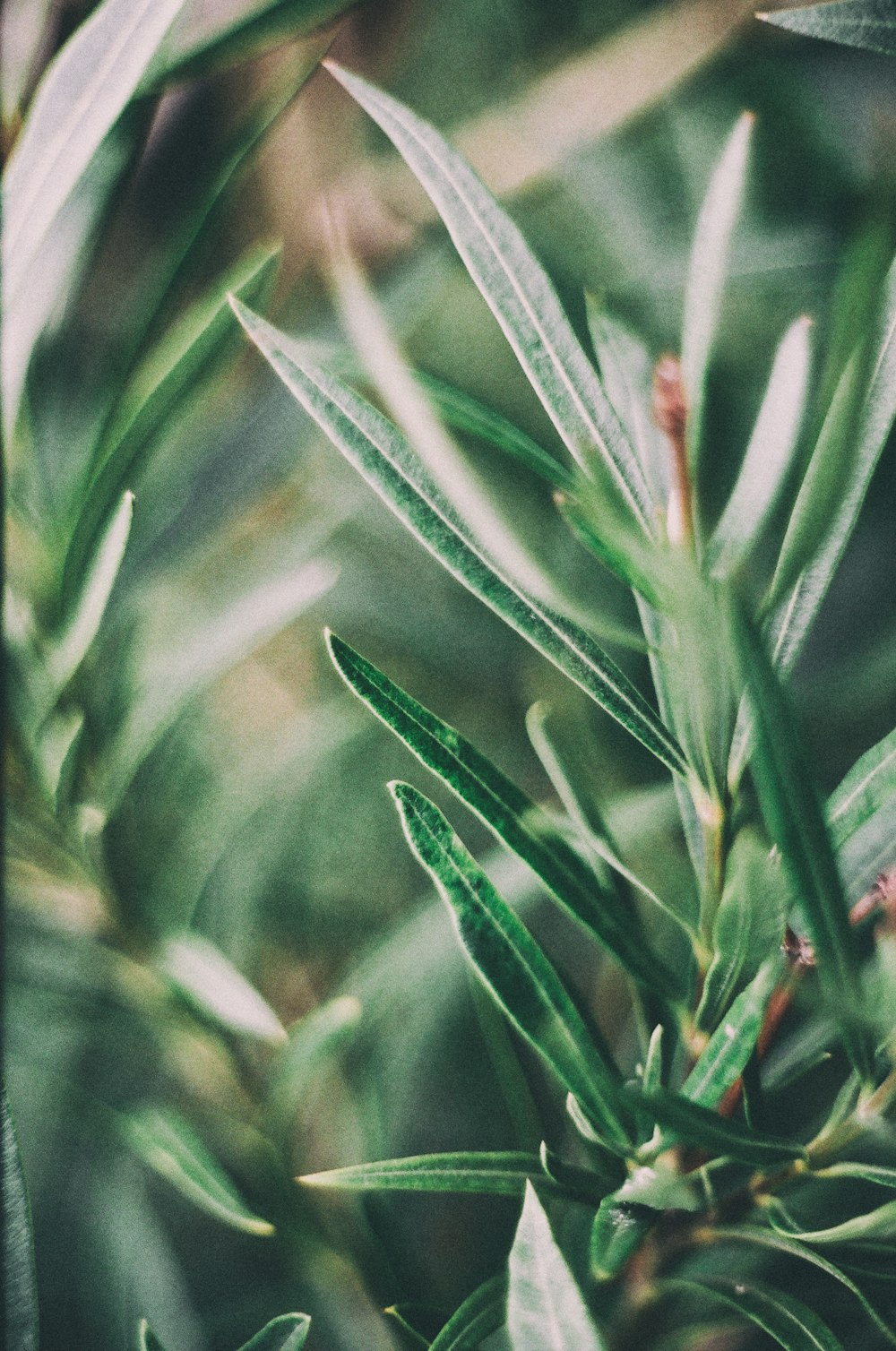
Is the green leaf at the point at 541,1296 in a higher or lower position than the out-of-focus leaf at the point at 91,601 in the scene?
lower

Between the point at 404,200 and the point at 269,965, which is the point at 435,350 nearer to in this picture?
the point at 404,200

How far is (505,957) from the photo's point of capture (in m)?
0.31

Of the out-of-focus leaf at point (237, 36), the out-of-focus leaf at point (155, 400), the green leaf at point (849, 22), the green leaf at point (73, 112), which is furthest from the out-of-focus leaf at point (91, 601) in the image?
the green leaf at point (849, 22)

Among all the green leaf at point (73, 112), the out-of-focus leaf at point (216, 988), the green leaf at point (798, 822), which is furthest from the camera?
the out-of-focus leaf at point (216, 988)

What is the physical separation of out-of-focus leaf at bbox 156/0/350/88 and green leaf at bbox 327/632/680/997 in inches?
12.8

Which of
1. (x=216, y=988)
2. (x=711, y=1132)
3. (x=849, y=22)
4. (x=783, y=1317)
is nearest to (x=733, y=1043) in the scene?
(x=711, y=1132)

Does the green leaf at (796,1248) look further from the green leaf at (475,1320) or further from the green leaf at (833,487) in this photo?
the green leaf at (833,487)

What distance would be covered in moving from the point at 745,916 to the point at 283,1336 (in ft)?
0.90

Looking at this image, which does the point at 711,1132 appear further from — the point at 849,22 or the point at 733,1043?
the point at 849,22

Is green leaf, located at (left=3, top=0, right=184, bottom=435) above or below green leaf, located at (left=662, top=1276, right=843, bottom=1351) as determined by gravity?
above

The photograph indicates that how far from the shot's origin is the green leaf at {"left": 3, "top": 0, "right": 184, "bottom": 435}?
1.10ft

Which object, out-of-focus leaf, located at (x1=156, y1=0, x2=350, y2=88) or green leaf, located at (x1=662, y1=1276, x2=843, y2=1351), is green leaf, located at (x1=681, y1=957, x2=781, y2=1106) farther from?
out-of-focus leaf, located at (x1=156, y1=0, x2=350, y2=88)

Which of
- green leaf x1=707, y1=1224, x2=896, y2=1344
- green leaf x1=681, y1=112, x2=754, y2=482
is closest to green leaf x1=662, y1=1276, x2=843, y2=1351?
green leaf x1=707, y1=1224, x2=896, y2=1344

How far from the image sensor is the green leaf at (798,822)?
213mm
